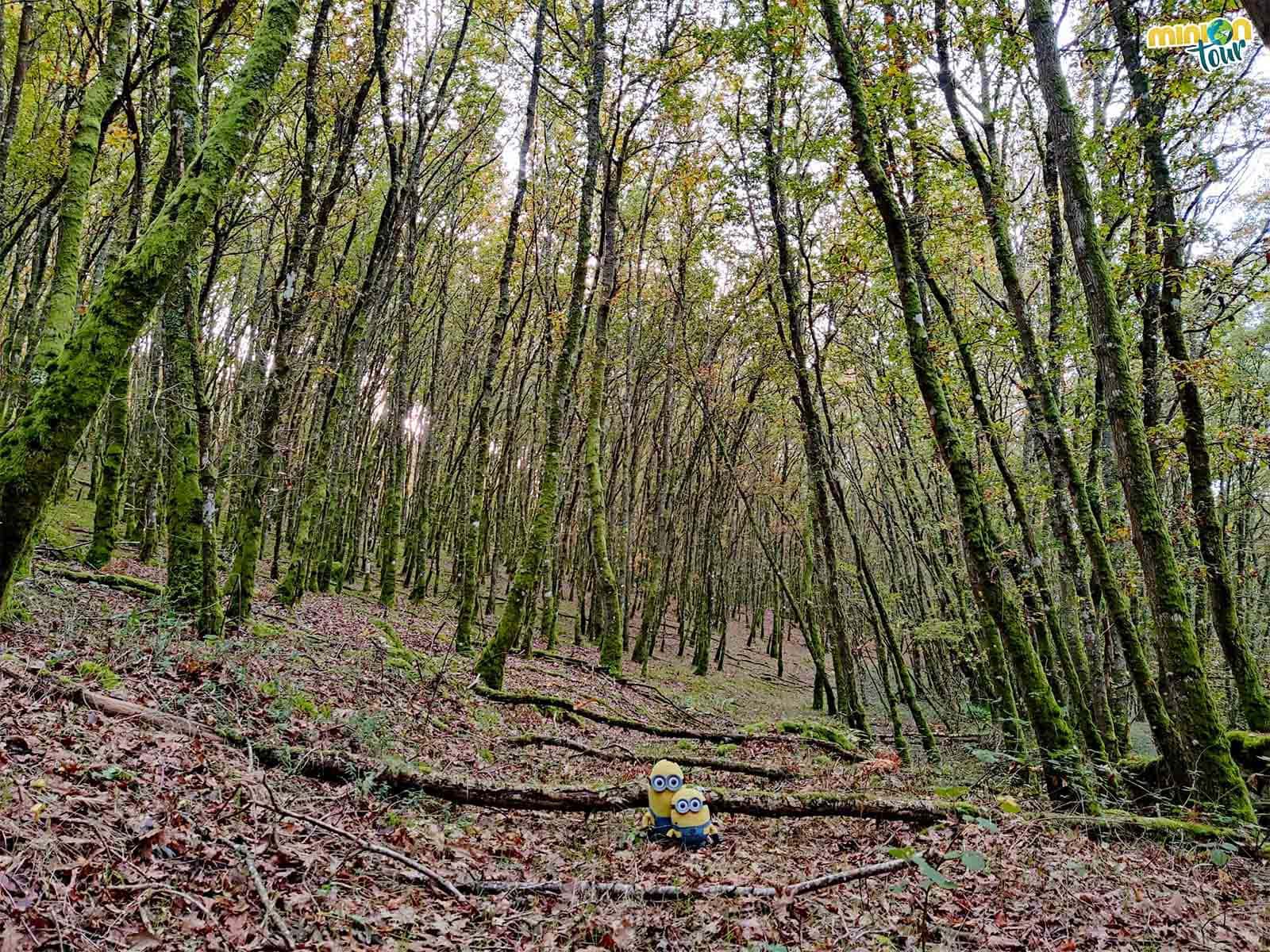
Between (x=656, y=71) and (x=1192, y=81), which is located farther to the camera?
(x=656, y=71)

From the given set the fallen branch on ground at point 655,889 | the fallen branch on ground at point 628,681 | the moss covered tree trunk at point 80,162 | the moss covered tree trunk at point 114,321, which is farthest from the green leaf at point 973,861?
the fallen branch on ground at point 628,681

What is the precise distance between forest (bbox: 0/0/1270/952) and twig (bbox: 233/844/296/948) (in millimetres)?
47

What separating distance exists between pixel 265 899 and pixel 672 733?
293 inches

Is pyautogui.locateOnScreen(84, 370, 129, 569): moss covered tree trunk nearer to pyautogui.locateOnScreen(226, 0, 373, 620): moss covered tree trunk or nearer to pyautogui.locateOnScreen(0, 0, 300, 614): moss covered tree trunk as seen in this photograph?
pyautogui.locateOnScreen(226, 0, 373, 620): moss covered tree trunk

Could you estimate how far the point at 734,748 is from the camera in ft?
31.6

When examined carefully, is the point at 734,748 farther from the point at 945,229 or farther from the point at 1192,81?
the point at 1192,81

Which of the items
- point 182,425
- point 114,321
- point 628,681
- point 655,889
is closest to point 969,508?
point 655,889

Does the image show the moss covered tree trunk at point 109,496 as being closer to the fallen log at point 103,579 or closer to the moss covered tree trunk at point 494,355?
the fallen log at point 103,579

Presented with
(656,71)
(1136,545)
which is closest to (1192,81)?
(1136,545)

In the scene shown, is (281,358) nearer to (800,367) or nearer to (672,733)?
(672,733)

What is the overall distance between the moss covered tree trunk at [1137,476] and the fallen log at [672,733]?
4637 millimetres

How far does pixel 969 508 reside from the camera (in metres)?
6.56

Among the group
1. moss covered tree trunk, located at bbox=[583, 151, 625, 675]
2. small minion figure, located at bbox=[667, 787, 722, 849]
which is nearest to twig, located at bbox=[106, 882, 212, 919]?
small minion figure, located at bbox=[667, 787, 722, 849]

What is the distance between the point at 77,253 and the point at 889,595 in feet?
47.5
